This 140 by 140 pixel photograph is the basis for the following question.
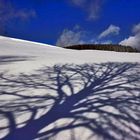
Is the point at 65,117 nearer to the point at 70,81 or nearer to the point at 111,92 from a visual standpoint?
the point at 111,92

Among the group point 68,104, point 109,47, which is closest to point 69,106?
point 68,104

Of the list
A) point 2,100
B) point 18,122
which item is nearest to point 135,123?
point 18,122

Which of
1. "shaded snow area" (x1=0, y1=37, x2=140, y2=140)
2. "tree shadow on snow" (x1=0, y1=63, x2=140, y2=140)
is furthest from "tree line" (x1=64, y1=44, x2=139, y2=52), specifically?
"tree shadow on snow" (x1=0, y1=63, x2=140, y2=140)

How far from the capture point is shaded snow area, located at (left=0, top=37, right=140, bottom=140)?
14.8ft

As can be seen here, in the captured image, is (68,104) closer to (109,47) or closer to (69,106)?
(69,106)

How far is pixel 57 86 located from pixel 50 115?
2.01 m

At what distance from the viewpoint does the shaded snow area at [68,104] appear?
4.50 m

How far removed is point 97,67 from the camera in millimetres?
10086

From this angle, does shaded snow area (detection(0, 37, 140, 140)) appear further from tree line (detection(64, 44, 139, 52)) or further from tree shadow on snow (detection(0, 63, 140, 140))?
tree line (detection(64, 44, 139, 52))

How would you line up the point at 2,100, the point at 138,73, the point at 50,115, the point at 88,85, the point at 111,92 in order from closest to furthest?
the point at 50,115 → the point at 2,100 → the point at 111,92 → the point at 88,85 → the point at 138,73

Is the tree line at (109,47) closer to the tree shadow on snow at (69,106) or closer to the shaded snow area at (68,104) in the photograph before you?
the shaded snow area at (68,104)

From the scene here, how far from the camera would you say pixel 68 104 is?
577 centimetres

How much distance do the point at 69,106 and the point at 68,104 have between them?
117 mm

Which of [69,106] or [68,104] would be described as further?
[68,104]
